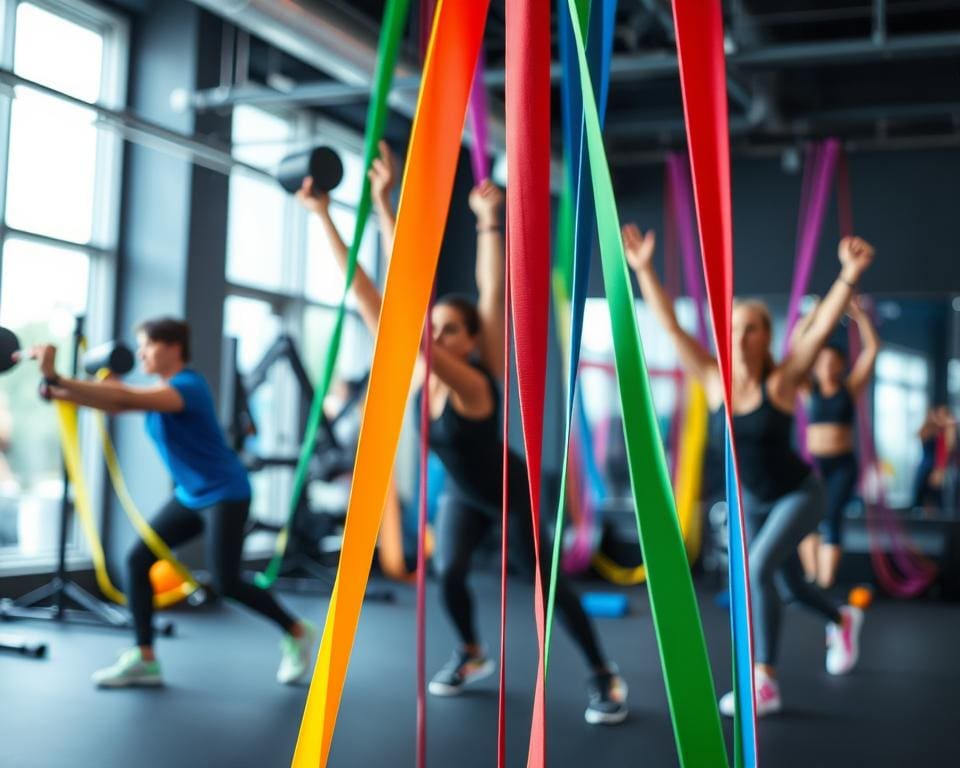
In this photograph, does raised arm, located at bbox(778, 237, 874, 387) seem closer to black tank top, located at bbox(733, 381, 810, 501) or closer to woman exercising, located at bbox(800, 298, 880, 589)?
black tank top, located at bbox(733, 381, 810, 501)

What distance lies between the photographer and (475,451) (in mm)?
3814

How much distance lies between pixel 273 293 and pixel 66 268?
77.4 inches

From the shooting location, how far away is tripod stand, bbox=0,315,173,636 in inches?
217

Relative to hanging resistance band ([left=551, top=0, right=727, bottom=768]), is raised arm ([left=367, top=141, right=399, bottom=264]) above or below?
above

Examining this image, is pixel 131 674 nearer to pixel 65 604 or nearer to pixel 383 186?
pixel 65 604

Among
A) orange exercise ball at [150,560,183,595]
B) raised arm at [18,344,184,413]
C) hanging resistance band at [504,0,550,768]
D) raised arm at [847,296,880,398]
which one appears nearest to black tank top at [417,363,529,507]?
raised arm at [18,344,184,413]

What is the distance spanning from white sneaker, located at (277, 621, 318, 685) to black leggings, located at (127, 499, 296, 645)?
0.13m

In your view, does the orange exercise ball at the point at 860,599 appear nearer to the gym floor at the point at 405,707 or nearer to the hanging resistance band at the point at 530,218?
the gym floor at the point at 405,707

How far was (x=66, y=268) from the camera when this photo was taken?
667 centimetres

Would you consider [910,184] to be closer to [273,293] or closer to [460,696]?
[273,293]

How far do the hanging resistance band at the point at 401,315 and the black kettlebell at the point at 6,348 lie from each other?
2.19 m

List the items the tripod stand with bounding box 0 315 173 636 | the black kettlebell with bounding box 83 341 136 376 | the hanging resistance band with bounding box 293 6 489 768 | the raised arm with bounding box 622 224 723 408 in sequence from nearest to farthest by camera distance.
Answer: the hanging resistance band with bounding box 293 6 489 768 → the raised arm with bounding box 622 224 723 408 → the black kettlebell with bounding box 83 341 136 376 → the tripod stand with bounding box 0 315 173 636

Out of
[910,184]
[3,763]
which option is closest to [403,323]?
[3,763]

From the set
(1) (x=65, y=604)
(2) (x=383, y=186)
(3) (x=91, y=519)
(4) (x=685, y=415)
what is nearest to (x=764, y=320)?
(2) (x=383, y=186)
